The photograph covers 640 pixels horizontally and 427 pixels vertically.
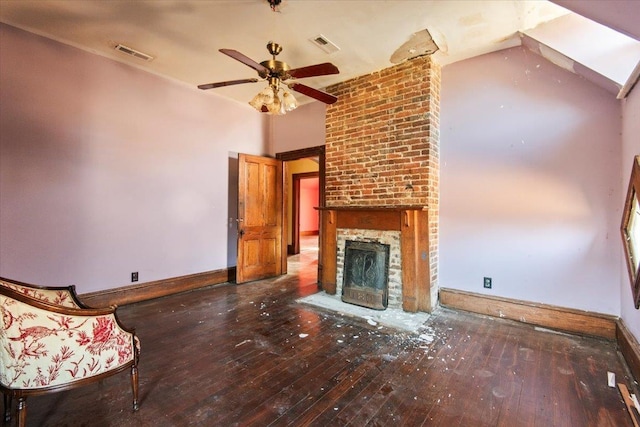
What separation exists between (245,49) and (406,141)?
2.18 m

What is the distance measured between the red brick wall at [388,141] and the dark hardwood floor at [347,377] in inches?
43.7

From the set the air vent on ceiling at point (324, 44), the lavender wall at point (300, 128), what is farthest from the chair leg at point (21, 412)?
the lavender wall at point (300, 128)

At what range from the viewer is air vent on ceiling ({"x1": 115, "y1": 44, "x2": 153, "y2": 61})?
10.6 feet

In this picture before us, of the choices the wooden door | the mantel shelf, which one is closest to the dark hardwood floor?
the mantel shelf

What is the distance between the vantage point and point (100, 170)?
3.41 meters

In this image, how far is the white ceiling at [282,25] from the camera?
8.29ft

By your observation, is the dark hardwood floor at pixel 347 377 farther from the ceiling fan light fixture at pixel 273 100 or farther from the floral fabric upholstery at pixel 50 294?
the ceiling fan light fixture at pixel 273 100

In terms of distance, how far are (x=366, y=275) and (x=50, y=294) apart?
9.82ft

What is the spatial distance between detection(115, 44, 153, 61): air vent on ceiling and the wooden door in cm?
172

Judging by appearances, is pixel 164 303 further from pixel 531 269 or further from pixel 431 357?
pixel 531 269

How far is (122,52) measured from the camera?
132 inches

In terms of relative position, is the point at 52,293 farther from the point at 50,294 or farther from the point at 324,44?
the point at 324,44

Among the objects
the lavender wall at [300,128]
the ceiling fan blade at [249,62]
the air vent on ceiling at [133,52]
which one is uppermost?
the air vent on ceiling at [133,52]

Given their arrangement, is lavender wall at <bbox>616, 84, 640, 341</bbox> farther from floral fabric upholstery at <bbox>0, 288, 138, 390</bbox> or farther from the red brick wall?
floral fabric upholstery at <bbox>0, 288, 138, 390</bbox>
